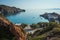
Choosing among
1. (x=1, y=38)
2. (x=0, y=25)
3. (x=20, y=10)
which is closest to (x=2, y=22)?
(x=0, y=25)

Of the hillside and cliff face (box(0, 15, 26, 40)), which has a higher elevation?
cliff face (box(0, 15, 26, 40))

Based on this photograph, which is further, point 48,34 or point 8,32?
point 48,34

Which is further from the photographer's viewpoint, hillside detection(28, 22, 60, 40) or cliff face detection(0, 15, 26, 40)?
hillside detection(28, 22, 60, 40)

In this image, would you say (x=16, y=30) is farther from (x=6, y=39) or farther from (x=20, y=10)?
(x=20, y=10)

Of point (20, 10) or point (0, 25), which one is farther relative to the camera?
point (20, 10)

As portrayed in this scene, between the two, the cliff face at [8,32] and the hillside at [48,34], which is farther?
the hillside at [48,34]

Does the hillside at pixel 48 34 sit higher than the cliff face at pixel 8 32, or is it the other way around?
the cliff face at pixel 8 32

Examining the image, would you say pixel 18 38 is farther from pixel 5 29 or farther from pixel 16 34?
pixel 5 29

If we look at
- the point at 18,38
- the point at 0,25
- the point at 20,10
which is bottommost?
the point at 20,10

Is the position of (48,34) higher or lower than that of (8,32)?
lower

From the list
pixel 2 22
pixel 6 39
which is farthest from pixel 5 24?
pixel 6 39

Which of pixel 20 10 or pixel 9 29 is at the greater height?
pixel 9 29
